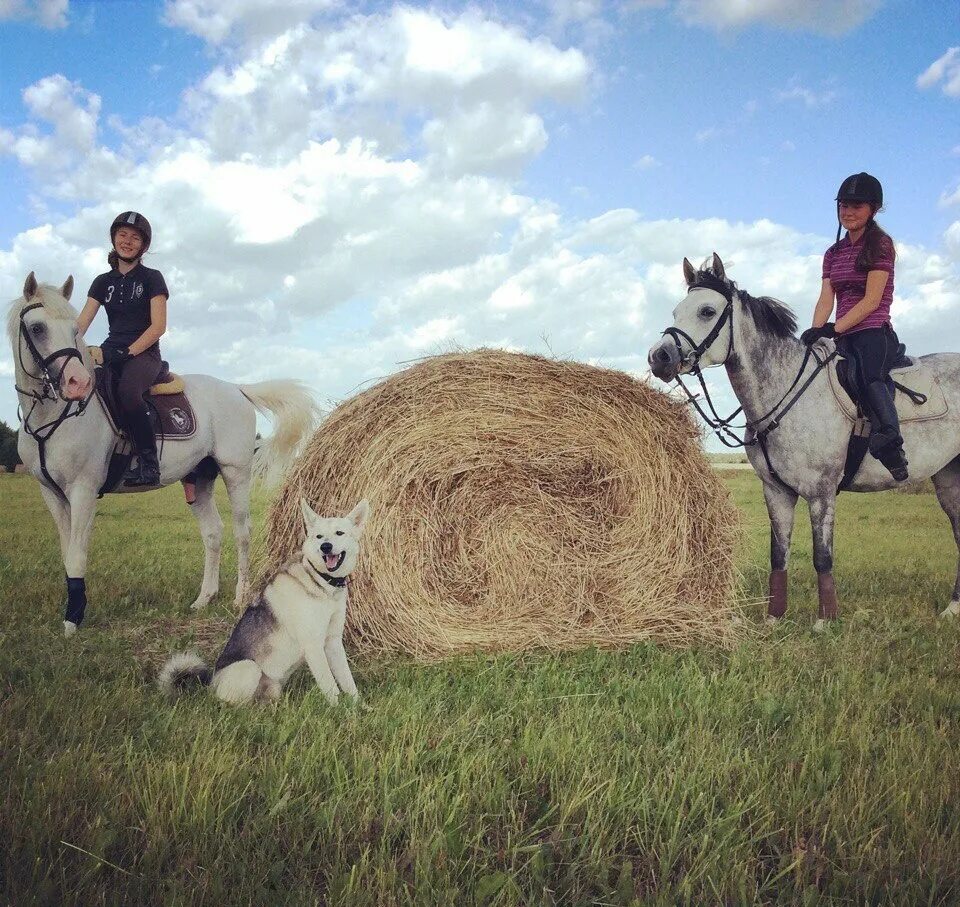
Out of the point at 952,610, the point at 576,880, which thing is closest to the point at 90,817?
the point at 576,880

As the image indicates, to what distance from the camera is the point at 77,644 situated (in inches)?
209

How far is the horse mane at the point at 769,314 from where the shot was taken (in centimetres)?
591

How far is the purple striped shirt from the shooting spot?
6.04 meters

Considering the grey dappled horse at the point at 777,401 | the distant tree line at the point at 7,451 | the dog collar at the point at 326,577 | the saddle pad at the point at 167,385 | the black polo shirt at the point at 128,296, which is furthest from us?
the distant tree line at the point at 7,451

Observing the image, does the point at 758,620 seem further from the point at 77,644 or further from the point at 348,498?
the point at 77,644

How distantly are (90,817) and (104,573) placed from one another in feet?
20.9

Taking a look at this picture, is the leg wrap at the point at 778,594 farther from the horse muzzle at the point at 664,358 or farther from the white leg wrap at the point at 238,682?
the white leg wrap at the point at 238,682

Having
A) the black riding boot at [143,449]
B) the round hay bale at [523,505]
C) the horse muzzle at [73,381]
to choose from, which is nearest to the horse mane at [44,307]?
the horse muzzle at [73,381]

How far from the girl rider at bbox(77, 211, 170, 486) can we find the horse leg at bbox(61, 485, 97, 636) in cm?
61

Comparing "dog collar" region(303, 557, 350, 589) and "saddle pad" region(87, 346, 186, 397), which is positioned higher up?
"saddle pad" region(87, 346, 186, 397)

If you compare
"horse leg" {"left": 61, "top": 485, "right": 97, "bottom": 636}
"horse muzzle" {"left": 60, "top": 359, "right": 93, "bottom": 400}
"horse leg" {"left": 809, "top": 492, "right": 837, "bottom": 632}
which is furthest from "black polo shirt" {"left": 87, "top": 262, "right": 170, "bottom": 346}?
"horse leg" {"left": 809, "top": 492, "right": 837, "bottom": 632}

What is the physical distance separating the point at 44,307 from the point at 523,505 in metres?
3.74

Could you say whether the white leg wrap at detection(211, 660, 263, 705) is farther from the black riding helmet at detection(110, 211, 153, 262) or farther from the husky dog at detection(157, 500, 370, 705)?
the black riding helmet at detection(110, 211, 153, 262)

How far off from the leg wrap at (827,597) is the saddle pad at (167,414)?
546 cm
